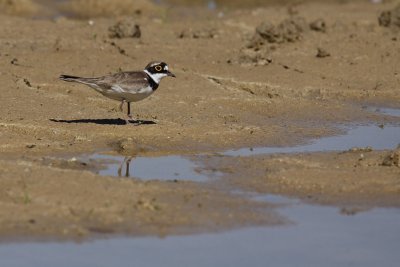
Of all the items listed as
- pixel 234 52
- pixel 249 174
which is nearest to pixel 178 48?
pixel 234 52

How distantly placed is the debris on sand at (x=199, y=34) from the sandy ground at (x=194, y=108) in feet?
0.08

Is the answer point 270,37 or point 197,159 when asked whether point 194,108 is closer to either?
point 197,159

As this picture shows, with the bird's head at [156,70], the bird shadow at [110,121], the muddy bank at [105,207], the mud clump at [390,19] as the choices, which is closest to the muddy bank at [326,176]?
the muddy bank at [105,207]

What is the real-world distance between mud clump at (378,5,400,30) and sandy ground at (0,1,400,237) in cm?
5

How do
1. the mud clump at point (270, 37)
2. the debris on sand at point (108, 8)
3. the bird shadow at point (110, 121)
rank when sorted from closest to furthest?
the bird shadow at point (110, 121) → the mud clump at point (270, 37) → the debris on sand at point (108, 8)

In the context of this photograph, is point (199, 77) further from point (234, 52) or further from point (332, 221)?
point (332, 221)

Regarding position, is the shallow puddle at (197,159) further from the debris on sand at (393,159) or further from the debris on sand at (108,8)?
the debris on sand at (108,8)

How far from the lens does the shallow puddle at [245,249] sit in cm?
839

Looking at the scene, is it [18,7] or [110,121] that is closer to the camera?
[110,121]

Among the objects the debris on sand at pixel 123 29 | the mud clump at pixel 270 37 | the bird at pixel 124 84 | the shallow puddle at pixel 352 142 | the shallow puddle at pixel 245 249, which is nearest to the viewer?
the shallow puddle at pixel 245 249

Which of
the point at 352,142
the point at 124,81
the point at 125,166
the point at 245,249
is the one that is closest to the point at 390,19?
the point at 352,142

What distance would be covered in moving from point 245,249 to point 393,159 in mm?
2934

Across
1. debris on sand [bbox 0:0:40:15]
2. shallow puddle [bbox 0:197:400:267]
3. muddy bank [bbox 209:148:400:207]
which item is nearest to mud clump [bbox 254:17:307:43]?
debris on sand [bbox 0:0:40:15]

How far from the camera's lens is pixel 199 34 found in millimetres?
18469
